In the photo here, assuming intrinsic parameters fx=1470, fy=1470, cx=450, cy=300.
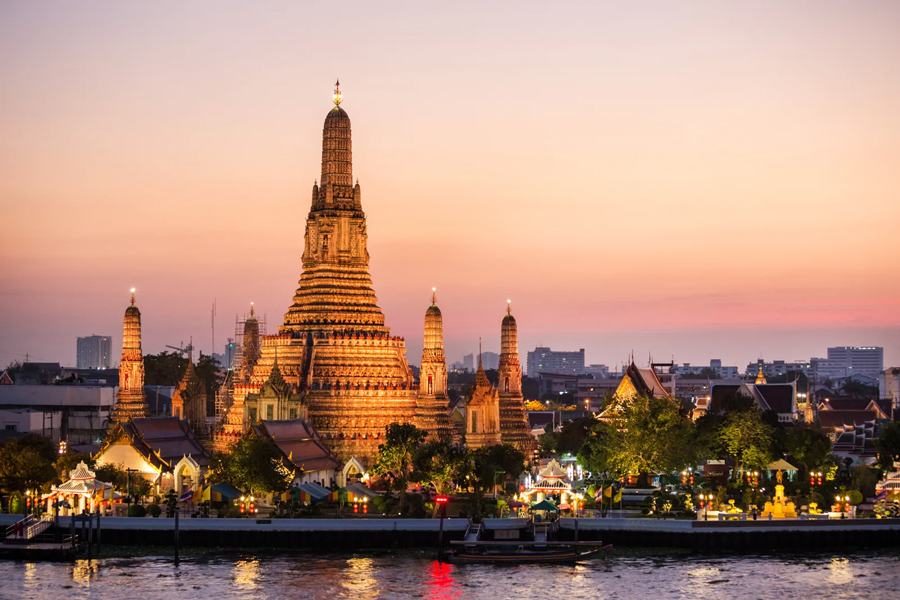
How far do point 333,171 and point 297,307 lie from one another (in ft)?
34.2

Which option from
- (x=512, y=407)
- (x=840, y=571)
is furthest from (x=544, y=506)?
(x=512, y=407)

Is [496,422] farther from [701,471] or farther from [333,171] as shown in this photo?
[333,171]

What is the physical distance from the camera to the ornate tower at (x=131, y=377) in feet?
366

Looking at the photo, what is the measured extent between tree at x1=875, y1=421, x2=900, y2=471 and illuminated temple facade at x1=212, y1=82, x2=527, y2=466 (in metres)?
26.6

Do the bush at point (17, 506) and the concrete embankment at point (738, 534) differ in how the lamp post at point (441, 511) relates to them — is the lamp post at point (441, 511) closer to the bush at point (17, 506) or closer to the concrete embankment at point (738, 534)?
the concrete embankment at point (738, 534)

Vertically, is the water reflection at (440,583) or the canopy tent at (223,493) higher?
the canopy tent at (223,493)

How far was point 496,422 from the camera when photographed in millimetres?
105625

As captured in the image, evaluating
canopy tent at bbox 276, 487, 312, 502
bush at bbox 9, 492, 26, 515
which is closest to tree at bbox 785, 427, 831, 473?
canopy tent at bbox 276, 487, 312, 502

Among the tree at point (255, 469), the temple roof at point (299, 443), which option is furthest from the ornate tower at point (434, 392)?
the tree at point (255, 469)

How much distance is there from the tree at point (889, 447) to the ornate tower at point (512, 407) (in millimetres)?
28518

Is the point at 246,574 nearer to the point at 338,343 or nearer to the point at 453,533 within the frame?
the point at 453,533

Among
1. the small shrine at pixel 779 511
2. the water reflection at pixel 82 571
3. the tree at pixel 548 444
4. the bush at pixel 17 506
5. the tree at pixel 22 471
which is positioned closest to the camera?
the water reflection at pixel 82 571

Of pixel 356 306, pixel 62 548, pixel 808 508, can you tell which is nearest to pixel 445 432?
pixel 356 306

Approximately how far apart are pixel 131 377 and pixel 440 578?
48819mm
